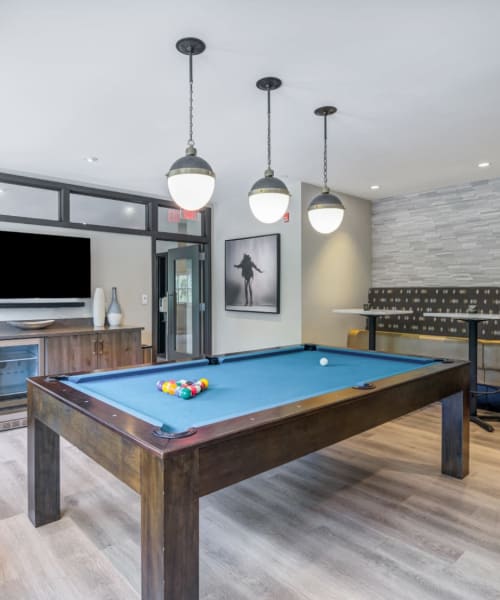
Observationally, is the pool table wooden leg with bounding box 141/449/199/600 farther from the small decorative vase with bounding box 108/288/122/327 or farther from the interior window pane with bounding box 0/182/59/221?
the interior window pane with bounding box 0/182/59/221

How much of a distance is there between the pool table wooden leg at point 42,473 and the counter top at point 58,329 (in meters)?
1.98

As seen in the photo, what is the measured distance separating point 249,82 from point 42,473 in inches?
98.8

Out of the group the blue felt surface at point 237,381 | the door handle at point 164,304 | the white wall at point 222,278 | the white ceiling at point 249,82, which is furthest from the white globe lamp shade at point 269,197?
the door handle at point 164,304

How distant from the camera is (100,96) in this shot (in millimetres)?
2732

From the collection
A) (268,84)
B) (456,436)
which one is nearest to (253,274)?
(268,84)

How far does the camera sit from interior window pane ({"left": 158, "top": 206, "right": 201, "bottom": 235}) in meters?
5.59

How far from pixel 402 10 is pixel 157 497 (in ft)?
7.32

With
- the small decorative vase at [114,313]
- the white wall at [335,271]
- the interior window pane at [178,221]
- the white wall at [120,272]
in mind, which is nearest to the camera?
the white wall at [120,272]

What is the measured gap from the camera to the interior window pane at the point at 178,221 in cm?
559

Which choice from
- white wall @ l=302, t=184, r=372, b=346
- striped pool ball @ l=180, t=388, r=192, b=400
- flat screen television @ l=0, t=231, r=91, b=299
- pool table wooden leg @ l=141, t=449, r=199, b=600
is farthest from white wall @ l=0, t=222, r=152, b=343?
pool table wooden leg @ l=141, t=449, r=199, b=600

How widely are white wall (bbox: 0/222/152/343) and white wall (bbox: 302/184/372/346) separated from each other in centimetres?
204

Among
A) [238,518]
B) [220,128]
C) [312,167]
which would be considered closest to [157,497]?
[238,518]

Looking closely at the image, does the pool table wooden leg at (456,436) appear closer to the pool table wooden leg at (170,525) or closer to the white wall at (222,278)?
the pool table wooden leg at (170,525)

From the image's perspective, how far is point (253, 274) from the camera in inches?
214
